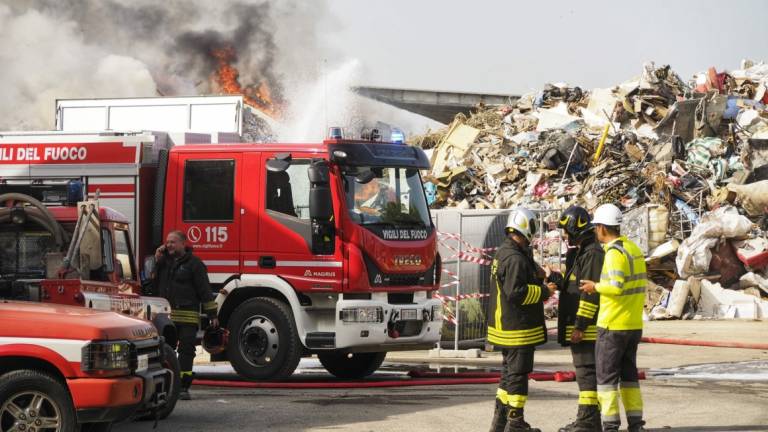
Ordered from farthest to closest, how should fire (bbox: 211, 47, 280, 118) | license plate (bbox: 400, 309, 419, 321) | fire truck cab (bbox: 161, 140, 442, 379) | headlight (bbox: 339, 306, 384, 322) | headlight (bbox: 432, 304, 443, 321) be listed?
1. fire (bbox: 211, 47, 280, 118)
2. headlight (bbox: 432, 304, 443, 321)
3. license plate (bbox: 400, 309, 419, 321)
4. fire truck cab (bbox: 161, 140, 442, 379)
5. headlight (bbox: 339, 306, 384, 322)

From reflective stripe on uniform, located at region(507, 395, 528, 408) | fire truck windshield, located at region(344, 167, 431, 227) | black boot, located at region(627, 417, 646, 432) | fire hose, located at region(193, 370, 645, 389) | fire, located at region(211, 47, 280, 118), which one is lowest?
fire hose, located at region(193, 370, 645, 389)

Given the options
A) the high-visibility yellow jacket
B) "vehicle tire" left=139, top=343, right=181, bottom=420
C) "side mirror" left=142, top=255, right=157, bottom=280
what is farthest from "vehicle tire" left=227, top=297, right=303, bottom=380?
the high-visibility yellow jacket

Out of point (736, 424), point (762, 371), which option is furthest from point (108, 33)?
point (736, 424)

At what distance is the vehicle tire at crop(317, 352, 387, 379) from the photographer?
14844mm

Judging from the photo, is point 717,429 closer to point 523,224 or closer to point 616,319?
point 616,319

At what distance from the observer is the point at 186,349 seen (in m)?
12.0

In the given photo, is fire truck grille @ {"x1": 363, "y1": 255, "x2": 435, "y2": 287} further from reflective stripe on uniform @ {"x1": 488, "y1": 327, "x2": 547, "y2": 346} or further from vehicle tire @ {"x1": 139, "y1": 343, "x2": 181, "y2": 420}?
reflective stripe on uniform @ {"x1": 488, "y1": 327, "x2": 547, "y2": 346}

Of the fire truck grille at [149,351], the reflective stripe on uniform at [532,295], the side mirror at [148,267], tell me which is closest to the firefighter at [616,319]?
the reflective stripe on uniform at [532,295]

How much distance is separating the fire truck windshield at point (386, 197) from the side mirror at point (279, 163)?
0.67 meters

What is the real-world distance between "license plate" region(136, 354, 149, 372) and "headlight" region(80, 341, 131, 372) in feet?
A: 0.69

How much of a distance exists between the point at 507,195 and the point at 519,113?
23.9 feet

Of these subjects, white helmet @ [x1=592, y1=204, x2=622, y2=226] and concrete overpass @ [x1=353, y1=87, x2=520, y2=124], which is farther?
concrete overpass @ [x1=353, y1=87, x2=520, y2=124]

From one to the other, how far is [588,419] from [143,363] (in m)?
3.47

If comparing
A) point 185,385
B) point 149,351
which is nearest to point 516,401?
point 149,351
